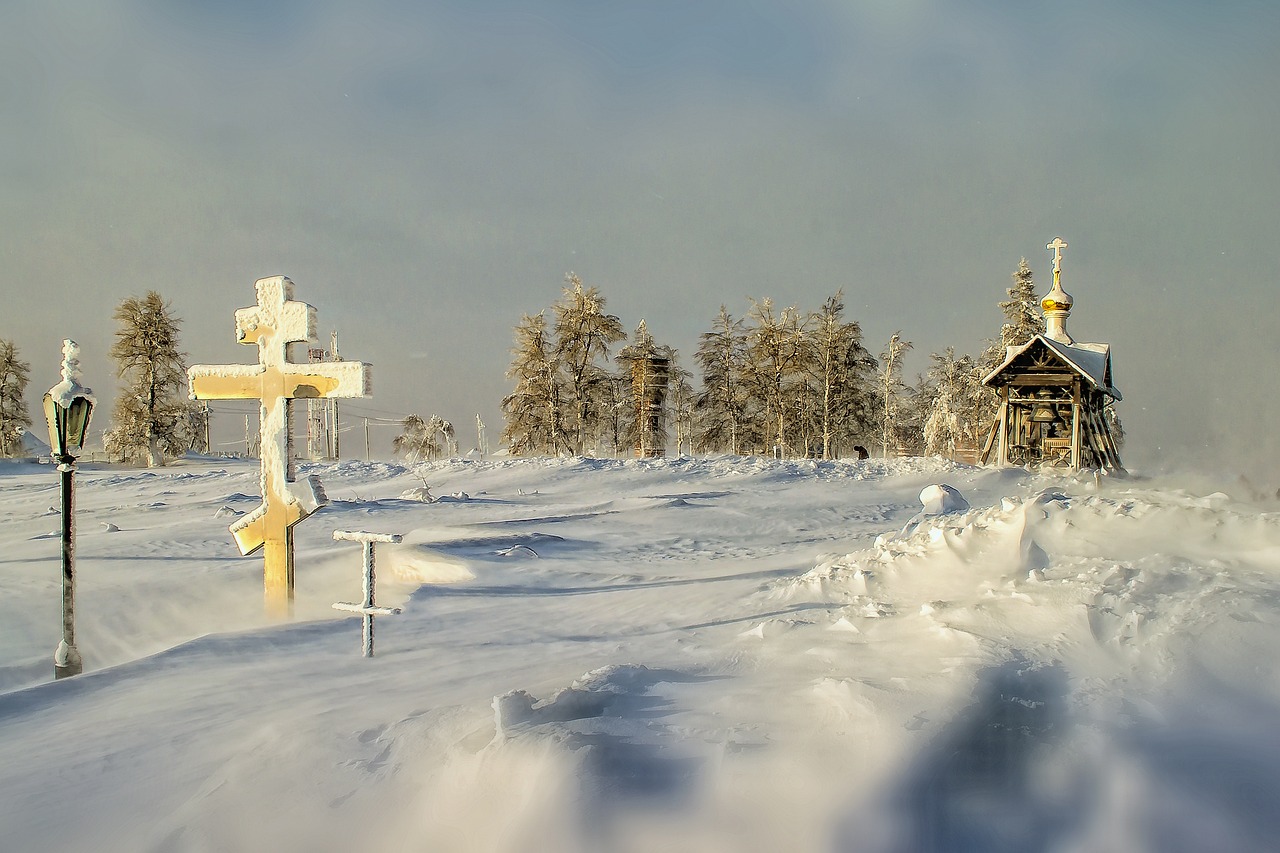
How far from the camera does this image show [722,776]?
3012 mm

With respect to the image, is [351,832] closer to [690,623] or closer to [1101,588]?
[690,623]

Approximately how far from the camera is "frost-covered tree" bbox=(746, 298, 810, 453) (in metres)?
42.8

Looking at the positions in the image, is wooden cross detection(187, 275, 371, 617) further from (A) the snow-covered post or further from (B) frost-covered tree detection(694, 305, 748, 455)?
(B) frost-covered tree detection(694, 305, 748, 455)

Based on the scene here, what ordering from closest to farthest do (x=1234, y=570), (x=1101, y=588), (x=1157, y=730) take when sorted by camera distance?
(x=1157, y=730)
(x=1101, y=588)
(x=1234, y=570)

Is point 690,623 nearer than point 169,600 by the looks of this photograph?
Yes

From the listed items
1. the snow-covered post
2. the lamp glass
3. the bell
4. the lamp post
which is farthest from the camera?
the bell

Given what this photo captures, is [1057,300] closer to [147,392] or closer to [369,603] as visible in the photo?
[369,603]

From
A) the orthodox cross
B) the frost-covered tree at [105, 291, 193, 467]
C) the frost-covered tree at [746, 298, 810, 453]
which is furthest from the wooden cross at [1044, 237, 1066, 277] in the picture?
the frost-covered tree at [105, 291, 193, 467]

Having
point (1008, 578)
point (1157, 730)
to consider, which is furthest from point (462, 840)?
point (1008, 578)

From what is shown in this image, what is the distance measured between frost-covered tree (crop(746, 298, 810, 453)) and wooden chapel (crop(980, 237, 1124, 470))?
14.7 meters

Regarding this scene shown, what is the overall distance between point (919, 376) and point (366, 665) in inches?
A: 2528

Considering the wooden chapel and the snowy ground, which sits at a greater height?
the wooden chapel

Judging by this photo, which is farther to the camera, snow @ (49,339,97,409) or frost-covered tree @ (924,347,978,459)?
frost-covered tree @ (924,347,978,459)

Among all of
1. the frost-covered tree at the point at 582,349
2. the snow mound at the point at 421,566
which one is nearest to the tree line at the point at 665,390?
the frost-covered tree at the point at 582,349
